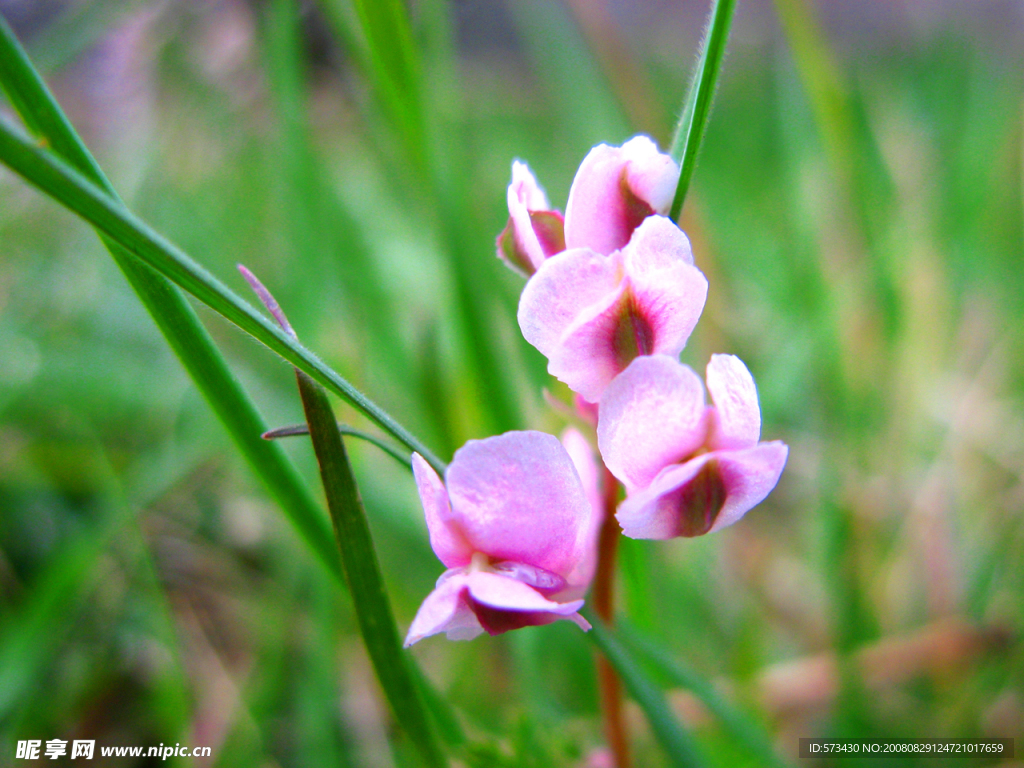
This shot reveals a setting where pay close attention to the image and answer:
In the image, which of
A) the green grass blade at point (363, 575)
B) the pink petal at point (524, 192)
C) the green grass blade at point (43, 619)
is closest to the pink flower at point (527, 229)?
the pink petal at point (524, 192)

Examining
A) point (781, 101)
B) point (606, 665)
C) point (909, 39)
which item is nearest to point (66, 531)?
point (606, 665)

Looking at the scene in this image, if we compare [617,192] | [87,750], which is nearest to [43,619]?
[87,750]

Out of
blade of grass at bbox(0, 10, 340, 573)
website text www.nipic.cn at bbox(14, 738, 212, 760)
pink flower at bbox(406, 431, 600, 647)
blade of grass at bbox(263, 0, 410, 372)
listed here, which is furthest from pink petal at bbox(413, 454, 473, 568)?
blade of grass at bbox(263, 0, 410, 372)

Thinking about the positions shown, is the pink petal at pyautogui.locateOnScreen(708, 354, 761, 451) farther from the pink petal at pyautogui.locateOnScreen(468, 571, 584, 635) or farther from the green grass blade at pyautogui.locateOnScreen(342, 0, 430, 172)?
the green grass blade at pyautogui.locateOnScreen(342, 0, 430, 172)

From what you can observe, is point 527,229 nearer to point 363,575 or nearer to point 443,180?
point 363,575

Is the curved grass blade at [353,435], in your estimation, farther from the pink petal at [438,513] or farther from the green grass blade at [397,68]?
the green grass blade at [397,68]

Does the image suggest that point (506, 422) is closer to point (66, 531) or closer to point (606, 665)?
point (606, 665)

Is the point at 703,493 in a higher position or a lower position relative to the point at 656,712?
higher
